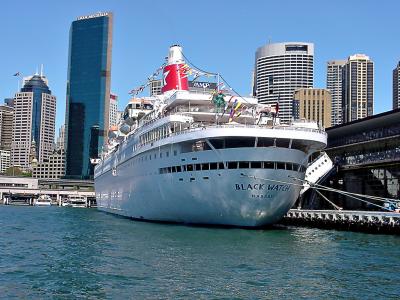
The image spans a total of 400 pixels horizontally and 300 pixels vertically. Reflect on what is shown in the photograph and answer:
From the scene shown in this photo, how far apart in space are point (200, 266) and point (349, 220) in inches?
1049

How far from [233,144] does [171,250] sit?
14573 mm

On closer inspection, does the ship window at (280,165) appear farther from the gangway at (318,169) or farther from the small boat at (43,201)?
the small boat at (43,201)

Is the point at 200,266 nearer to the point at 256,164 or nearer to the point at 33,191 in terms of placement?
the point at 256,164

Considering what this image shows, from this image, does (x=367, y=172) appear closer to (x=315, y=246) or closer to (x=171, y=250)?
(x=315, y=246)

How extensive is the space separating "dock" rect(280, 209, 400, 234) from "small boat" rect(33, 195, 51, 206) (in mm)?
115239

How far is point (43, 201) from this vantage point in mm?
164750

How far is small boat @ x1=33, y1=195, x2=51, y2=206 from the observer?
526ft

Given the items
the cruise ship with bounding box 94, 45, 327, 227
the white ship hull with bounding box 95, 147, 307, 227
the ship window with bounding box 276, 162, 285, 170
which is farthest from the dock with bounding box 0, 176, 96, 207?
the ship window with bounding box 276, 162, 285, 170

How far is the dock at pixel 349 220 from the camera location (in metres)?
43.8

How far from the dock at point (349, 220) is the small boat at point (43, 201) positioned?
115239mm

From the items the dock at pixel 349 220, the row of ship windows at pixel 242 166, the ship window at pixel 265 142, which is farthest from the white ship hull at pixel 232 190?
the dock at pixel 349 220

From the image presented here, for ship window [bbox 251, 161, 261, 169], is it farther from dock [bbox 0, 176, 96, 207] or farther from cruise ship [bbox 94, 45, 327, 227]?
dock [bbox 0, 176, 96, 207]

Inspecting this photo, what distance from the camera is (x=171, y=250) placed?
31281 mm

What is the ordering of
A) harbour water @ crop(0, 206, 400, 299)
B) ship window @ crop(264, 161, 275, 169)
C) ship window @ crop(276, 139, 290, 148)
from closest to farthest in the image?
harbour water @ crop(0, 206, 400, 299) < ship window @ crop(264, 161, 275, 169) < ship window @ crop(276, 139, 290, 148)
